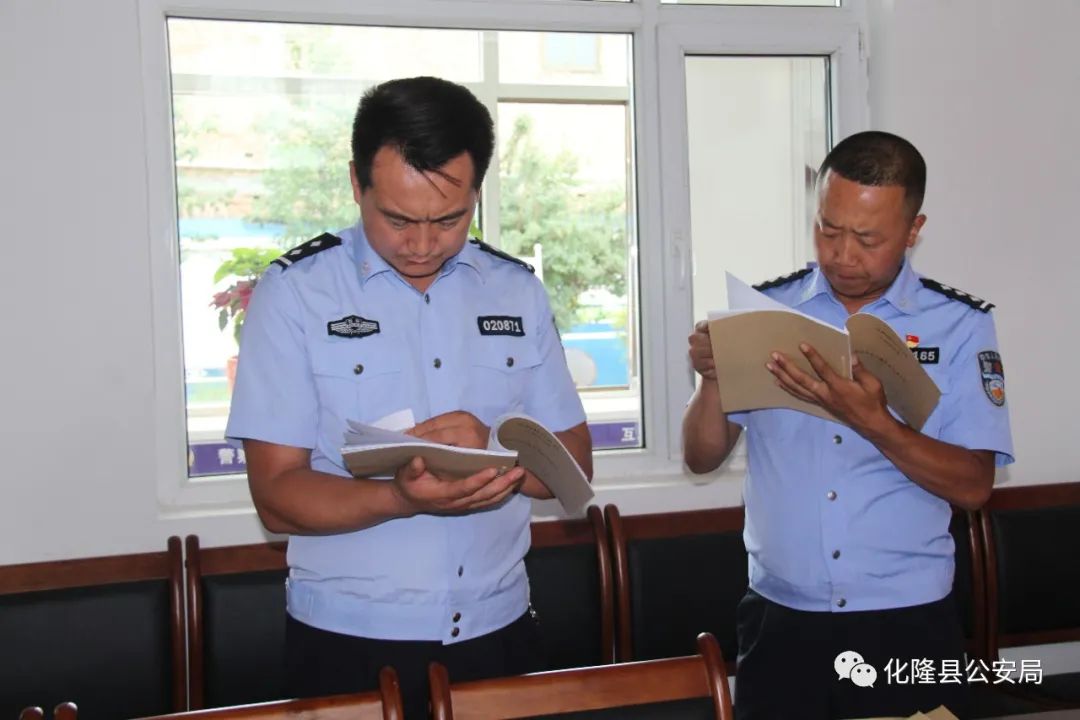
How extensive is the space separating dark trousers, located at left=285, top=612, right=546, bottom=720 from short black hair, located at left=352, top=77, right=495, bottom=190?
735 mm

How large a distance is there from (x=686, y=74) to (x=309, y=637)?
2.39 metres

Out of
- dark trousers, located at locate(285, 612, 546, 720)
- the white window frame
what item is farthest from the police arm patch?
the white window frame

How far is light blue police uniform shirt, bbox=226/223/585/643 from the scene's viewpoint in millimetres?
1728

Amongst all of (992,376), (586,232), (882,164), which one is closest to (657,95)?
(586,232)

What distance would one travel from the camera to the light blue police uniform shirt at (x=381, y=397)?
1728 millimetres

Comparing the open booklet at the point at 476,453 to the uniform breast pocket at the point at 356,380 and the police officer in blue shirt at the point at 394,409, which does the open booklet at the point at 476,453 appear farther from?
the uniform breast pocket at the point at 356,380

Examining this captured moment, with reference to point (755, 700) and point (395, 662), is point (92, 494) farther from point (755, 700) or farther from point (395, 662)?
point (755, 700)

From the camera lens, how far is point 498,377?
1880 mm

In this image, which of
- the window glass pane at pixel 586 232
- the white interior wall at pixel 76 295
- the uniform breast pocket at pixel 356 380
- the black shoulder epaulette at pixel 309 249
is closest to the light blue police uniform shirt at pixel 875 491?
the uniform breast pocket at pixel 356 380

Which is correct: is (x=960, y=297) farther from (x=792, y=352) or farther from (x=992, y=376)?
(x=792, y=352)

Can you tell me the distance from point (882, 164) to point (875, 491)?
0.61 m

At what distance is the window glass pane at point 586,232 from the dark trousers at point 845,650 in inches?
61.2

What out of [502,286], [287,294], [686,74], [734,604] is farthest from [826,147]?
[287,294]

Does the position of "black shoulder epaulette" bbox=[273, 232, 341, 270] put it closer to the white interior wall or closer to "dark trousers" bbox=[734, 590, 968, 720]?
"dark trousers" bbox=[734, 590, 968, 720]
